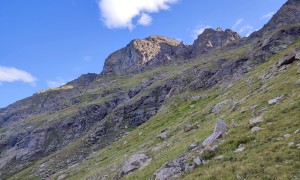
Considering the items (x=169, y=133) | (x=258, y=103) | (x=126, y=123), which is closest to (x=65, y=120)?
(x=126, y=123)

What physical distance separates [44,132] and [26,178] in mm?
47621

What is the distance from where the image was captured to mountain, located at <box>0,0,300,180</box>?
24.4m

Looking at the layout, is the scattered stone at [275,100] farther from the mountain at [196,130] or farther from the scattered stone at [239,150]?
the scattered stone at [239,150]

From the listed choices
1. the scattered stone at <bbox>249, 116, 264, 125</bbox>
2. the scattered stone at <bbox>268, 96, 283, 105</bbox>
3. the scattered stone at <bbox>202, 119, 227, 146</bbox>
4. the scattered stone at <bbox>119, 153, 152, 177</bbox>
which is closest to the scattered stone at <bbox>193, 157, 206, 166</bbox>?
the scattered stone at <bbox>202, 119, 227, 146</bbox>

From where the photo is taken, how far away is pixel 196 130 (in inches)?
1786

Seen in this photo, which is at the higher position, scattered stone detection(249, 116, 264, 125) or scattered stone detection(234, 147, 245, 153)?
scattered stone detection(249, 116, 264, 125)

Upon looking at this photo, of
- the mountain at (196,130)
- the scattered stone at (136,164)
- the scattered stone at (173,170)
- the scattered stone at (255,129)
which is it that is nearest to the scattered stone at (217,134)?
the mountain at (196,130)

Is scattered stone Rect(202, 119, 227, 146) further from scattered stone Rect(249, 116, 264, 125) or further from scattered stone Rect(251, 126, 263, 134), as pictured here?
scattered stone Rect(251, 126, 263, 134)

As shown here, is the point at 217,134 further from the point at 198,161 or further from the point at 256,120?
the point at 198,161

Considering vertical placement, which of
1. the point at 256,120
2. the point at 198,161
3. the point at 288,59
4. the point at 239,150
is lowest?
the point at 239,150

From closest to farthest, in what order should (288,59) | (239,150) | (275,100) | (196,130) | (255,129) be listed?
(239,150) → (255,129) → (275,100) → (196,130) → (288,59)

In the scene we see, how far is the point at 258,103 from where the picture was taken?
37.6m

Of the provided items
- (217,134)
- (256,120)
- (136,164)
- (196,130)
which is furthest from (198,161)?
(196,130)

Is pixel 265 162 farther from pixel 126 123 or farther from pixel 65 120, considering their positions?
pixel 65 120
